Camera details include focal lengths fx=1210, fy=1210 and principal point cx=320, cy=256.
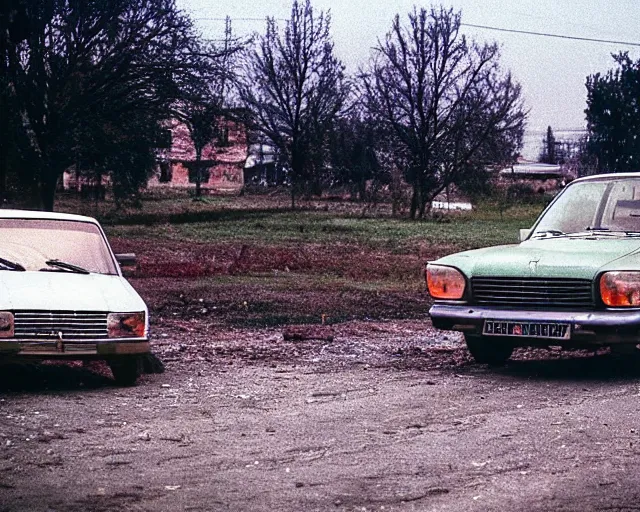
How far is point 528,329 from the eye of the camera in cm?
913

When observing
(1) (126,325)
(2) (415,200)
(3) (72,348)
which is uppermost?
(1) (126,325)

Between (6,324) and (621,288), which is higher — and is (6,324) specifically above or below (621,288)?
below

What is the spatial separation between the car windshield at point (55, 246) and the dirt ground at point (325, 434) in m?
0.90

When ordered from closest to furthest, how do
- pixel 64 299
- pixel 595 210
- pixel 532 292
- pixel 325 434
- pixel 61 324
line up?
pixel 325 434 < pixel 61 324 < pixel 64 299 < pixel 532 292 < pixel 595 210

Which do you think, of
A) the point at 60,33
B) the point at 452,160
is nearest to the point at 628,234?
the point at 60,33

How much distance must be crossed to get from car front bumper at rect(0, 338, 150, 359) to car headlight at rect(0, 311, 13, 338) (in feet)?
0.15

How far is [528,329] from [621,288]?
2.47 ft

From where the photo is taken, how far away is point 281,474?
5.97 meters

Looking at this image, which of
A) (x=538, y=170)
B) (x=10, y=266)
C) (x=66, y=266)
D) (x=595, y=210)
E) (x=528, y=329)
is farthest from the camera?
(x=538, y=170)

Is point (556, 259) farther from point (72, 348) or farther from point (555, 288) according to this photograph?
point (72, 348)

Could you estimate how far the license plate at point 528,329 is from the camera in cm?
901

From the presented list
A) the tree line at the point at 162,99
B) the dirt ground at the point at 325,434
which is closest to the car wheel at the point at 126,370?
the dirt ground at the point at 325,434

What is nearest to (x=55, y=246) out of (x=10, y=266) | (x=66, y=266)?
(x=66, y=266)

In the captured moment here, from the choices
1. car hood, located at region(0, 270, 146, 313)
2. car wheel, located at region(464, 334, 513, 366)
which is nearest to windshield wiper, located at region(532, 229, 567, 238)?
car wheel, located at region(464, 334, 513, 366)
